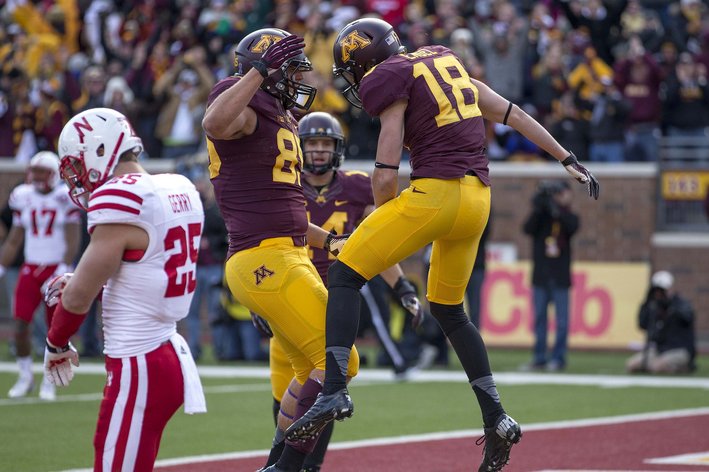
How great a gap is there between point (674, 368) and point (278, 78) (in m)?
8.66

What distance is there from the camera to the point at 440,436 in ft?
29.8

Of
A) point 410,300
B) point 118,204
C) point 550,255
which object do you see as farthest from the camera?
point 550,255

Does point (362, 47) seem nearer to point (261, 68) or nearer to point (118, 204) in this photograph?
point (261, 68)

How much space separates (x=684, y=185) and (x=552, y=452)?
926 cm

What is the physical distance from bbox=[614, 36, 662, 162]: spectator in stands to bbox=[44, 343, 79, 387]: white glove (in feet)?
42.2

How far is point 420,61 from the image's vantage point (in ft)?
20.9

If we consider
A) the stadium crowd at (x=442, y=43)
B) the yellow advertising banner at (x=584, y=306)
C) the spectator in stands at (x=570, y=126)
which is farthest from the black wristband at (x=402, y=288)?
the spectator in stands at (x=570, y=126)

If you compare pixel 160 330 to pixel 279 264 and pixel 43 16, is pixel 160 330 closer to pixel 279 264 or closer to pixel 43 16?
pixel 279 264

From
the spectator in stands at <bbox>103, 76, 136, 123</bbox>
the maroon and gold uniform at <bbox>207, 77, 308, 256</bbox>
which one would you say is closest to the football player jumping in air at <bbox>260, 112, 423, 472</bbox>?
the maroon and gold uniform at <bbox>207, 77, 308, 256</bbox>

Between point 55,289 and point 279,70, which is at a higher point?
point 279,70

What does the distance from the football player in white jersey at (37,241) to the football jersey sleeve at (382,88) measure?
5.76 m

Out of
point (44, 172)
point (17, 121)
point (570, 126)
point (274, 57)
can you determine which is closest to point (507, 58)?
point (570, 126)

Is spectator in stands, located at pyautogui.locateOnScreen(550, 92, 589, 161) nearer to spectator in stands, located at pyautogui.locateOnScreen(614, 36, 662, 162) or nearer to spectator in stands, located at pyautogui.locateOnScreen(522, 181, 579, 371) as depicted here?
spectator in stands, located at pyautogui.locateOnScreen(614, 36, 662, 162)

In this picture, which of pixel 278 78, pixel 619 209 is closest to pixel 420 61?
pixel 278 78
